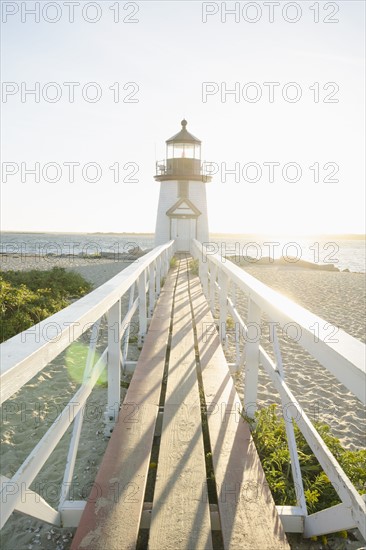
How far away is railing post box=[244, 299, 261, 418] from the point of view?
107 inches

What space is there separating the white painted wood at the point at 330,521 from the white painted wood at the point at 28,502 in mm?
1347

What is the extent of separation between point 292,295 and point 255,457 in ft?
38.1

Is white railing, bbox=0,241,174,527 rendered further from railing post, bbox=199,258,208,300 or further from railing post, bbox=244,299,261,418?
railing post, bbox=199,258,208,300

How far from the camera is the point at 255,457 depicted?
7.64ft

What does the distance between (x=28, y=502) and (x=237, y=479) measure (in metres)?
1.13

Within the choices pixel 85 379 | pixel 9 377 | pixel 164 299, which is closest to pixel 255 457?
pixel 85 379

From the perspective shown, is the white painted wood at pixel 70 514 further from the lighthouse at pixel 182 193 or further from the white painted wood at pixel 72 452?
the lighthouse at pixel 182 193

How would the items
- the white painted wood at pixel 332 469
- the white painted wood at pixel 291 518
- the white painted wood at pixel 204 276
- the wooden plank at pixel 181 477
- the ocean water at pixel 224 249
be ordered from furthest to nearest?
the ocean water at pixel 224 249
the white painted wood at pixel 204 276
the white painted wood at pixel 291 518
the wooden plank at pixel 181 477
the white painted wood at pixel 332 469

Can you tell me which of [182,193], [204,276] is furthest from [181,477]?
[182,193]

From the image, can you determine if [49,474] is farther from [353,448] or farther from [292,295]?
[292,295]

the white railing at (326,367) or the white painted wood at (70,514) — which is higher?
the white railing at (326,367)

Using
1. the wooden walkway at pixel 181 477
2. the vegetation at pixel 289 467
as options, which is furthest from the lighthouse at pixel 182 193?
the vegetation at pixel 289 467

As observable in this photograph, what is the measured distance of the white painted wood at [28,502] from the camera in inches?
52.4

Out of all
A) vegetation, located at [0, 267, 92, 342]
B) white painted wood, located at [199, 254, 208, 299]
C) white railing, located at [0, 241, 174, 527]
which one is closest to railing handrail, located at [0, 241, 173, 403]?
white railing, located at [0, 241, 174, 527]
